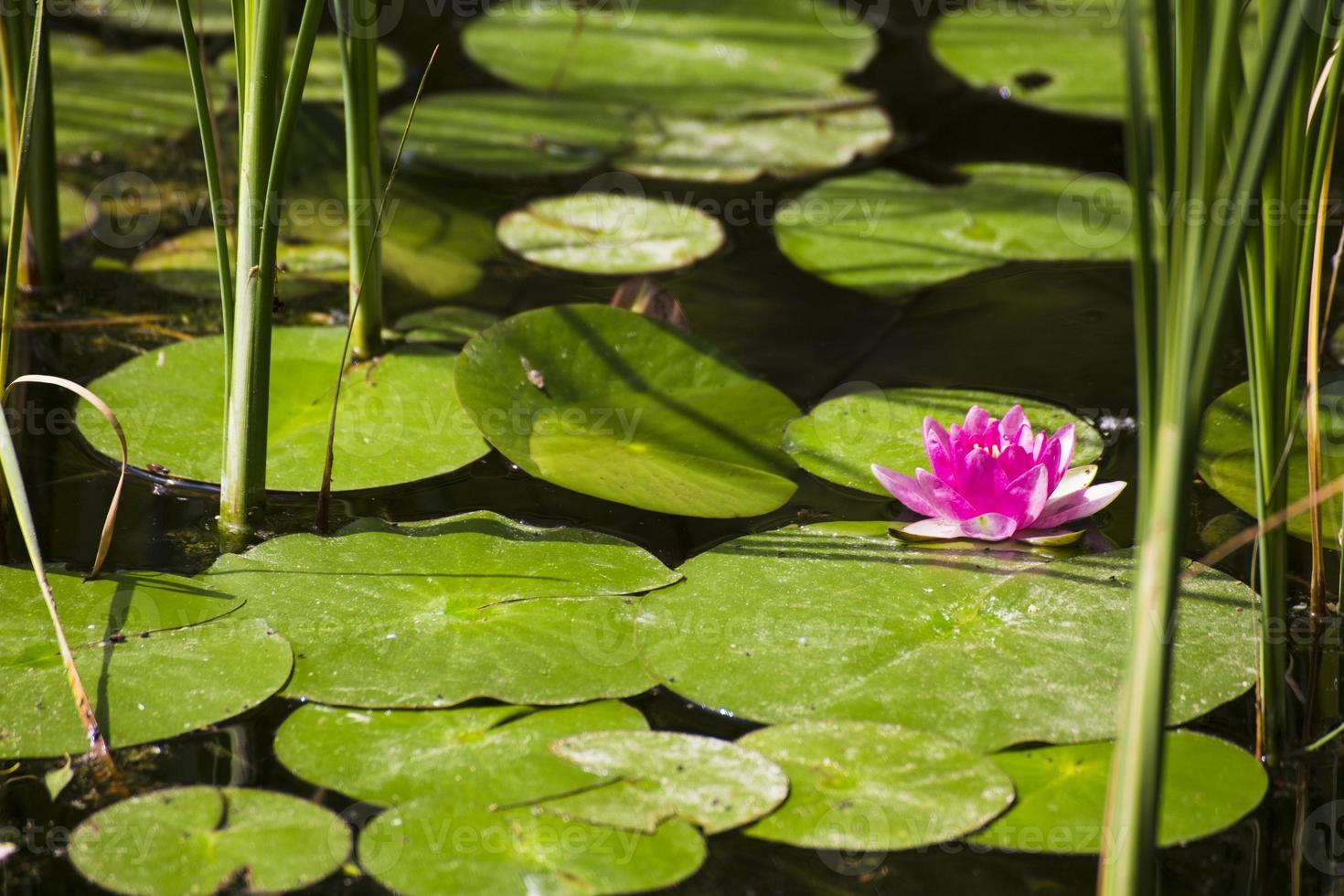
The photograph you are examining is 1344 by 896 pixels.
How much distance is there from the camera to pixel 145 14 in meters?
3.67

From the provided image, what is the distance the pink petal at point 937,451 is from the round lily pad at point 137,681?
85 centimetres

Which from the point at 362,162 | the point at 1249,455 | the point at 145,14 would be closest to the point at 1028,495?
the point at 1249,455

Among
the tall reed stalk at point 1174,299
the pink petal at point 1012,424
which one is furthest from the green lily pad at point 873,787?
the pink petal at point 1012,424

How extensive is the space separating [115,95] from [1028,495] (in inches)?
104

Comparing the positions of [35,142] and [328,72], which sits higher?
[328,72]

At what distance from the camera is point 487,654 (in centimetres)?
141

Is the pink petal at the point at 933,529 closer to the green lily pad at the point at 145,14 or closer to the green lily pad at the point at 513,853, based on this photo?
the green lily pad at the point at 513,853

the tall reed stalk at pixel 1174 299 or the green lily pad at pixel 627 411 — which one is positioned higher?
the tall reed stalk at pixel 1174 299

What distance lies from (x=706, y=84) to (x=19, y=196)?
7.09 ft

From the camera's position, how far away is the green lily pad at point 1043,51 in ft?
10.7

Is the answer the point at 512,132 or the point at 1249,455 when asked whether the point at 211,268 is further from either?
the point at 1249,455

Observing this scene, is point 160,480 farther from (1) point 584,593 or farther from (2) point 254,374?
(1) point 584,593

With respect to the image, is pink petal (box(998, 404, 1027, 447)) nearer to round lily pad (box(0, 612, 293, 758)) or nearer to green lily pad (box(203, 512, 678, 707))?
green lily pad (box(203, 512, 678, 707))

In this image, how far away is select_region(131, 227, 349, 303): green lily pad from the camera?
2.36 metres
